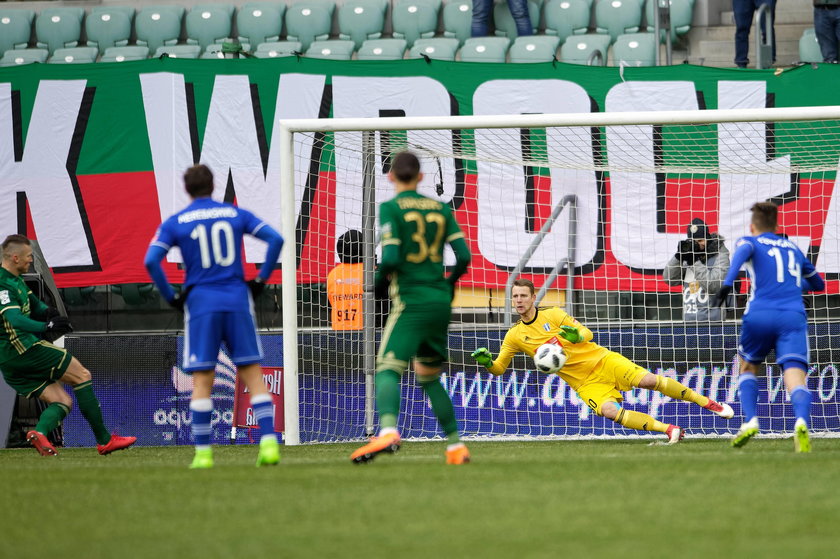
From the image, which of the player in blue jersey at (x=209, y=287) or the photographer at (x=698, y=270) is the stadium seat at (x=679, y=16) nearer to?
the photographer at (x=698, y=270)

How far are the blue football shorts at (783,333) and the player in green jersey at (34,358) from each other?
16.4 feet

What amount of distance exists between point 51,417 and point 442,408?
4249 mm

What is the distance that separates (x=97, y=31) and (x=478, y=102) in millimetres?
7789

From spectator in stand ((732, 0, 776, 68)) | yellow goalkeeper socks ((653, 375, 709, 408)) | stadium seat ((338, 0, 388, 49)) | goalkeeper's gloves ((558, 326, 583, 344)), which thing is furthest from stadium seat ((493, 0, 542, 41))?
goalkeeper's gloves ((558, 326, 583, 344))

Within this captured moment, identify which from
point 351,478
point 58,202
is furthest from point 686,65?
point 351,478

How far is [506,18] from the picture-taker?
16.9m

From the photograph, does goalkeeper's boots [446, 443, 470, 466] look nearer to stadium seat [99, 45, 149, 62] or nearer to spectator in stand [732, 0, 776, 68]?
spectator in stand [732, 0, 776, 68]

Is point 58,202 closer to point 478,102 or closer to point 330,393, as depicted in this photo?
point 330,393

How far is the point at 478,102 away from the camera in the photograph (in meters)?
12.9

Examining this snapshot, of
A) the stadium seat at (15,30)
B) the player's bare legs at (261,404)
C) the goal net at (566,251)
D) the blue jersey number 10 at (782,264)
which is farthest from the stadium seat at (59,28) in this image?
the blue jersey number 10 at (782,264)

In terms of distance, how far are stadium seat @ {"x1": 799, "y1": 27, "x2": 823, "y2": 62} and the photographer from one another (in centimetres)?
439

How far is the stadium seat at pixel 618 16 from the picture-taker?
16.7 metres

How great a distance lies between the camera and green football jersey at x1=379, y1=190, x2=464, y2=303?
6871mm

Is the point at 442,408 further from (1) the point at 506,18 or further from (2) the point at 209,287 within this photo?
(1) the point at 506,18
